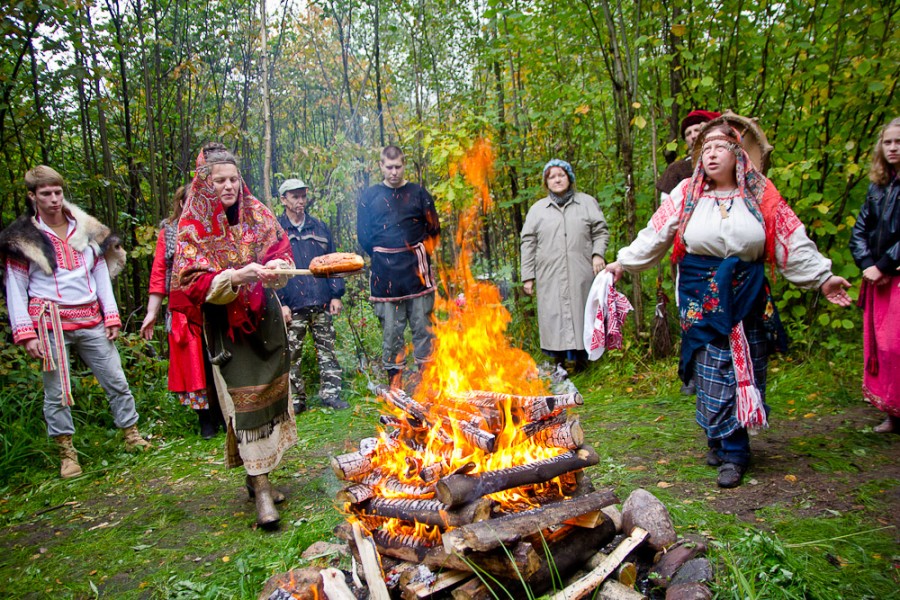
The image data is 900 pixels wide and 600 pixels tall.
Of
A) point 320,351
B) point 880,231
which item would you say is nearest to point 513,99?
point 320,351

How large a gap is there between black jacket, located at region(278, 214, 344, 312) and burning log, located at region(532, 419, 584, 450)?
157 inches

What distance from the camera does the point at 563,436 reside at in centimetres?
303

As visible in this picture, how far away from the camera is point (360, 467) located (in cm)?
300

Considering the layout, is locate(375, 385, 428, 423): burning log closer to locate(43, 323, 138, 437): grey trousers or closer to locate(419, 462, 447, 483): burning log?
locate(419, 462, 447, 483): burning log

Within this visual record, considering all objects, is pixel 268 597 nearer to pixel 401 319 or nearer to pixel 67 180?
pixel 401 319

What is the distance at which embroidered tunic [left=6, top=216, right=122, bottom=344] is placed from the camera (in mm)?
4738

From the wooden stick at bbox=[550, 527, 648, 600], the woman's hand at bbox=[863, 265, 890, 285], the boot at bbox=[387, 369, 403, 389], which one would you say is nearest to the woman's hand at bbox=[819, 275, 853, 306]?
the woman's hand at bbox=[863, 265, 890, 285]

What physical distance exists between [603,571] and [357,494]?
49.2 inches

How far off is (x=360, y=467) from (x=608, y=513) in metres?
1.34

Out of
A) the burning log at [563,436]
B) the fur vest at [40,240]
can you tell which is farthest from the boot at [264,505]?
the fur vest at [40,240]

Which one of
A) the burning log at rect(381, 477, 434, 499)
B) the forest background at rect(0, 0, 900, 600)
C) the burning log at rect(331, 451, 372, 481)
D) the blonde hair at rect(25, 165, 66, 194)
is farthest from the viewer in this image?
the blonde hair at rect(25, 165, 66, 194)

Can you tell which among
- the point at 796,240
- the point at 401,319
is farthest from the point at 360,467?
the point at 401,319

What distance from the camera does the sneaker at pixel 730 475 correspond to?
11.8 feet

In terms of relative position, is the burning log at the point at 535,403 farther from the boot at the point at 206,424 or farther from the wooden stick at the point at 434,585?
the boot at the point at 206,424
